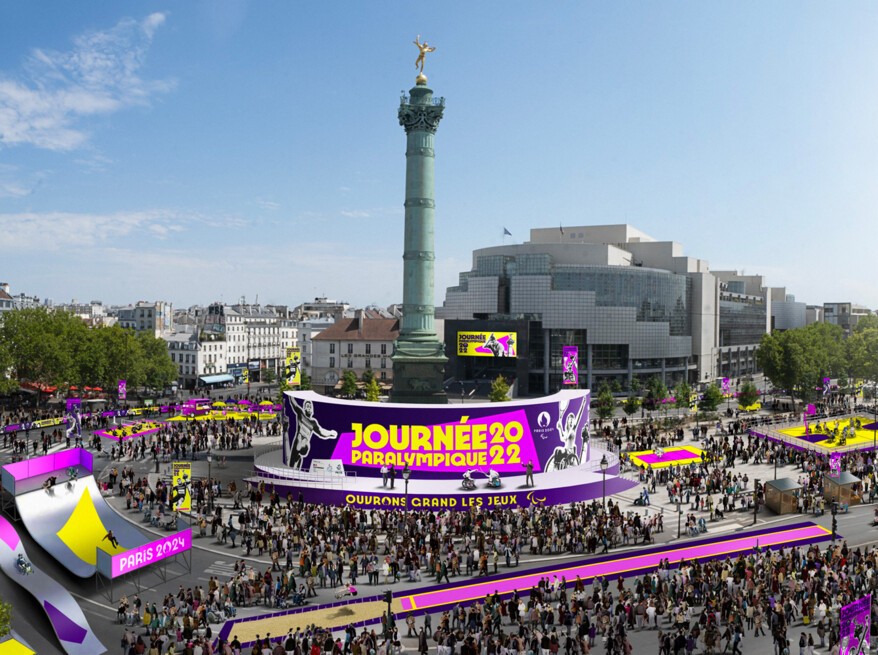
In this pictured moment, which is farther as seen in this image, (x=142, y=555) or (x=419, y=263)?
(x=419, y=263)

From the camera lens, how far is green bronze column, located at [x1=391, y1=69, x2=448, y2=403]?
62.1 m

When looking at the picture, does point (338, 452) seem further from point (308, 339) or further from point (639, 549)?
point (308, 339)

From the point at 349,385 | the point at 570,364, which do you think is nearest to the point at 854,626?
the point at 570,364

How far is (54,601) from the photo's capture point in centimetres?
2608

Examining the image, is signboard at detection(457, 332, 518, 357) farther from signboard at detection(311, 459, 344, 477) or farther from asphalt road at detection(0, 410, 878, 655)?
asphalt road at detection(0, 410, 878, 655)

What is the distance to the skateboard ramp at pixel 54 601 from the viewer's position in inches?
963

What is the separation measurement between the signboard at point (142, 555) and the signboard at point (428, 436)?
48.3 ft

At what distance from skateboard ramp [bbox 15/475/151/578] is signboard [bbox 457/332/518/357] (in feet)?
228

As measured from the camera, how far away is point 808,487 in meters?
45.6

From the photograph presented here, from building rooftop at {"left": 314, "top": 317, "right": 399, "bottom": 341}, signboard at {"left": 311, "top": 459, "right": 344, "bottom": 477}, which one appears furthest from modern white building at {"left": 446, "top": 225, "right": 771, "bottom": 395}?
signboard at {"left": 311, "top": 459, "right": 344, "bottom": 477}

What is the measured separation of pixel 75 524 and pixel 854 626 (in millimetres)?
30991

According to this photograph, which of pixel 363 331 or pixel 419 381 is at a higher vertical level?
pixel 363 331

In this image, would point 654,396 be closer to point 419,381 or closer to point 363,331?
point 419,381

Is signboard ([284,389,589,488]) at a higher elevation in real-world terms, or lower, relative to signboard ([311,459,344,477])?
higher
